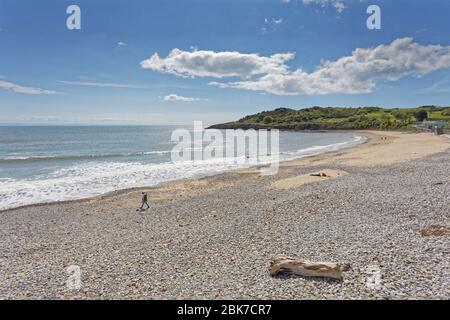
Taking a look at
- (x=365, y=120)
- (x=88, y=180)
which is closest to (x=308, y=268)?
(x=88, y=180)

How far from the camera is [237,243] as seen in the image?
9914mm

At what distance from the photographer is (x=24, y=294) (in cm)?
745

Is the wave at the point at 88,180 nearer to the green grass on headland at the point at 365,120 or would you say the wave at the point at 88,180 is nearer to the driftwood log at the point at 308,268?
the driftwood log at the point at 308,268

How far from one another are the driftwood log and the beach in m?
0.16

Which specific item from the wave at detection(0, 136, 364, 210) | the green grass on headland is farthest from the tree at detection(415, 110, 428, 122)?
the wave at detection(0, 136, 364, 210)

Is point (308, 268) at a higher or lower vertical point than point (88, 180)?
higher

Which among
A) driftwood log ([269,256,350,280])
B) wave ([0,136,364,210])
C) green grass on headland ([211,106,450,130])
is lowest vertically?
wave ([0,136,364,210])

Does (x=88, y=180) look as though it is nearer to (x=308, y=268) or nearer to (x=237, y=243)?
(x=237, y=243)

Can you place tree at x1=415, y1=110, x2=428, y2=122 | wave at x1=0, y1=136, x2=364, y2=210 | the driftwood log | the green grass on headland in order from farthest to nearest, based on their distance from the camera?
tree at x1=415, y1=110, x2=428, y2=122, the green grass on headland, wave at x1=0, y1=136, x2=364, y2=210, the driftwood log

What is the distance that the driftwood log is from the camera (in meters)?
6.94

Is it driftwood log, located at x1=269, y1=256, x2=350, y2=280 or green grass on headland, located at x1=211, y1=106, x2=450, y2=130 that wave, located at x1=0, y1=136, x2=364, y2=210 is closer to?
driftwood log, located at x1=269, y1=256, x2=350, y2=280

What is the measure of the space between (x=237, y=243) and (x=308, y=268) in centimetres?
316

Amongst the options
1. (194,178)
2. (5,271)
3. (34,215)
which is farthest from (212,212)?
(194,178)

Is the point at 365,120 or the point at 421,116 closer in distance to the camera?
the point at 421,116
